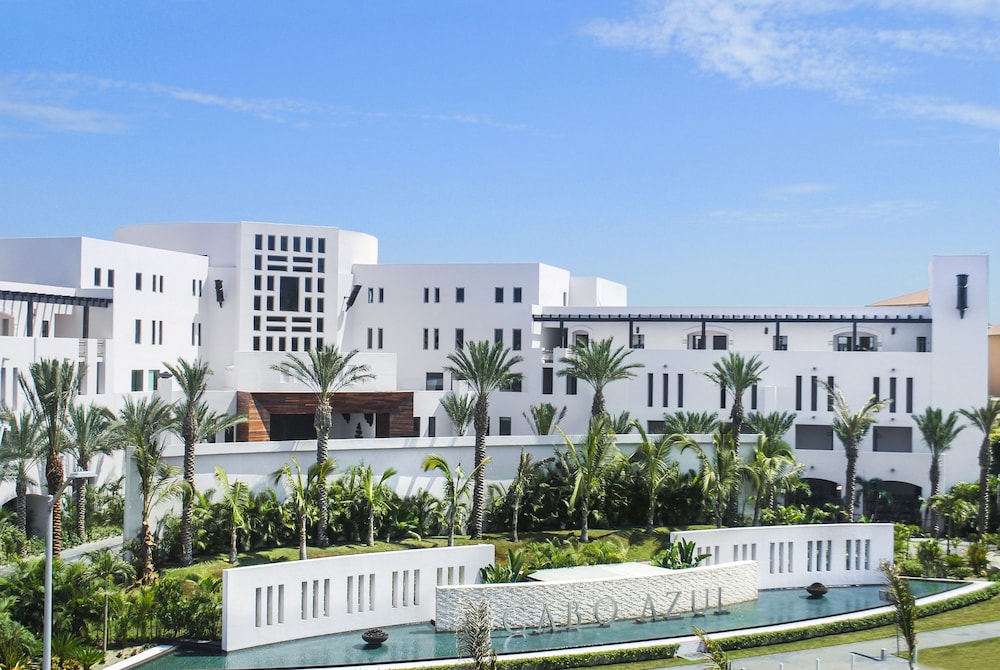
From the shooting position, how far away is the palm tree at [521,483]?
32625mm

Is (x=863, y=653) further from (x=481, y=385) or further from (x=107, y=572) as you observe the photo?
(x=107, y=572)

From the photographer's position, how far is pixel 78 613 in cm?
2367

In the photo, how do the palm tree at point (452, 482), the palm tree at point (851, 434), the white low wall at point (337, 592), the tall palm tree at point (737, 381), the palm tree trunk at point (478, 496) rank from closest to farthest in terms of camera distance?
the white low wall at point (337, 592)
the palm tree at point (452, 482)
the palm tree trunk at point (478, 496)
the tall palm tree at point (737, 381)
the palm tree at point (851, 434)

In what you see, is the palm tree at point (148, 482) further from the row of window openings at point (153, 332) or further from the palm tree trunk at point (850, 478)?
the palm tree trunk at point (850, 478)

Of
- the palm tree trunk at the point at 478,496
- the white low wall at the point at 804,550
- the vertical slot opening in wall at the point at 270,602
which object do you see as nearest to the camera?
the vertical slot opening in wall at the point at 270,602

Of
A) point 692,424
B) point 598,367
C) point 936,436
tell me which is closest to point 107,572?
point 598,367

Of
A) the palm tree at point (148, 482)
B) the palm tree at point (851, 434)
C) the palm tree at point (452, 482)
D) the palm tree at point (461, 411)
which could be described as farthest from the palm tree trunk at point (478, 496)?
the palm tree at point (851, 434)

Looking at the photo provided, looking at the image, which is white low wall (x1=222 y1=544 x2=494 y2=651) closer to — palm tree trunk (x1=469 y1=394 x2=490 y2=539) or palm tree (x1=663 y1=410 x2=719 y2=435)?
palm tree trunk (x1=469 y1=394 x2=490 y2=539)

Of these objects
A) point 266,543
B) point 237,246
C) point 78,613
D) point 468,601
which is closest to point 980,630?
point 468,601

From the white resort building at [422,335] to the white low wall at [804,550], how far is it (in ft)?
24.9

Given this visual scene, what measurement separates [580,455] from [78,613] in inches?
672

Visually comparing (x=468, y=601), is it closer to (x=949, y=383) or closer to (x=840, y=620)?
(x=840, y=620)

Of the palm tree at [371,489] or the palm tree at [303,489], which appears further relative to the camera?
the palm tree at [371,489]

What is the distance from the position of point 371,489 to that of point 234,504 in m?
4.35
